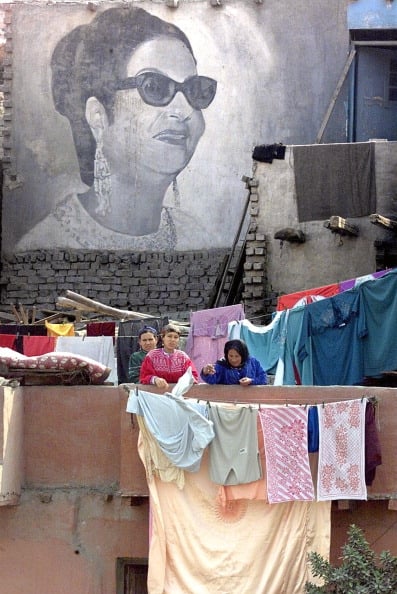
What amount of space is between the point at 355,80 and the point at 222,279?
3989 mm

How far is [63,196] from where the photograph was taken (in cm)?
A: 2753

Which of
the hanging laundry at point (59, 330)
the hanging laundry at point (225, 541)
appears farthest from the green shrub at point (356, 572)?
the hanging laundry at point (59, 330)

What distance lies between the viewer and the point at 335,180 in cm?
2234

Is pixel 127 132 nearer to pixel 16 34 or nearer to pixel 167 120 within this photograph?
pixel 167 120

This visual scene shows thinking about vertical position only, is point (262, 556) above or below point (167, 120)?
below

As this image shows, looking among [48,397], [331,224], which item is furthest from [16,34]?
[48,397]

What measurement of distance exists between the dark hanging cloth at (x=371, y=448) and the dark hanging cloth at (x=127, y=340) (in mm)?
5398

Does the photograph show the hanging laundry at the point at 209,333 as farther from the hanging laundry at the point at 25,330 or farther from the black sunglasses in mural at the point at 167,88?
the black sunglasses in mural at the point at 167,88

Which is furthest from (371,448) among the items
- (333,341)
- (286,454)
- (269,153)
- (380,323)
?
(269,153)

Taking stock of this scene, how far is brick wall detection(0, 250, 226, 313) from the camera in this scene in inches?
1037

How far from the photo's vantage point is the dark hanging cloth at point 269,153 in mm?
22719

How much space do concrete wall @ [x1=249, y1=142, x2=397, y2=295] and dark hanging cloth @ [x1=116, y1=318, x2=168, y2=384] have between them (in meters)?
3.66

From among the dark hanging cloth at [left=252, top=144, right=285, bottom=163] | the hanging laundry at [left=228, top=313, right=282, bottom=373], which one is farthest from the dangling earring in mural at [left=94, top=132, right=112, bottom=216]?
the hanging laundry at [left=228, top=313, right=282, bottom=373]

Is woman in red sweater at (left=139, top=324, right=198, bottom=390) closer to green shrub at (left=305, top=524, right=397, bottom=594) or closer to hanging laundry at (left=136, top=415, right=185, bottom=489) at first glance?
hanging laundry at (left=136, top=415, right=185, bottom=489)
